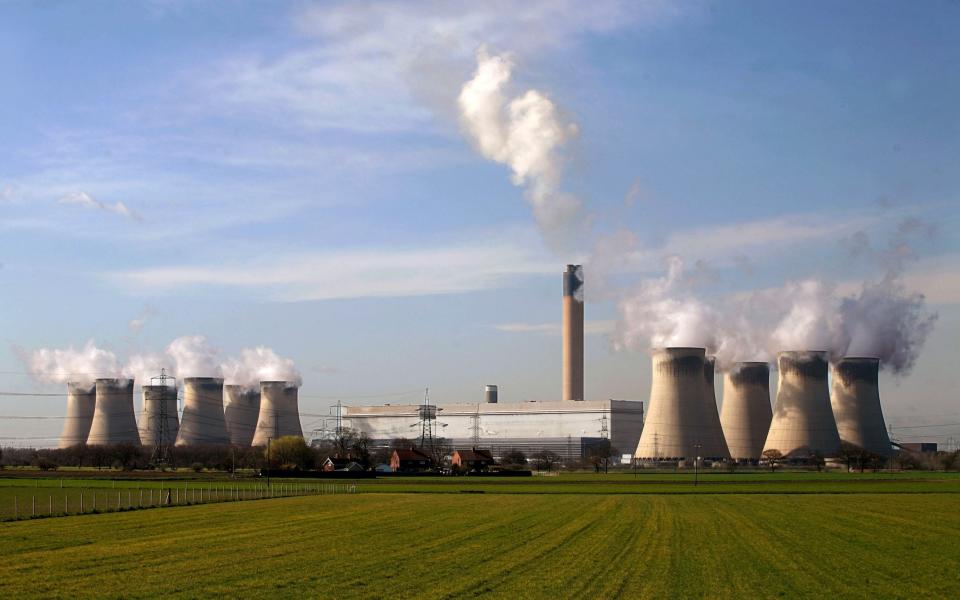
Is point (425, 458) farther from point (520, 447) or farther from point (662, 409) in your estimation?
point (520, 447)

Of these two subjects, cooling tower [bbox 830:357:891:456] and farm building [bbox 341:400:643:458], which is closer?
cooling tower [bbox 830:357:891:456]

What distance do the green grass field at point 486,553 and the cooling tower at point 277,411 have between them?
87022 millimetres

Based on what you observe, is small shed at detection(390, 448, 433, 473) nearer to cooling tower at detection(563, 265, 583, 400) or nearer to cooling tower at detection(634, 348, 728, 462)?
cooling tower at detection(634, 348, 728, 462)

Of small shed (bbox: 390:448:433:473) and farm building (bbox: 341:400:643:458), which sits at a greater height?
farm building (bbox: 341:400:643:458)

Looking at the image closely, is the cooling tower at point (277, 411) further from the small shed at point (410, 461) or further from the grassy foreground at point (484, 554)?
the grassy foreground at point (484, 554)

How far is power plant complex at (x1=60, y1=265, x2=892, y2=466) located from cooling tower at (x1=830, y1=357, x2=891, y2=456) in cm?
8

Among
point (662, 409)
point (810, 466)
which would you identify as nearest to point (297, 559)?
point (662, 409)

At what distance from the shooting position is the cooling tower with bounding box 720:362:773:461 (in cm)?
9706

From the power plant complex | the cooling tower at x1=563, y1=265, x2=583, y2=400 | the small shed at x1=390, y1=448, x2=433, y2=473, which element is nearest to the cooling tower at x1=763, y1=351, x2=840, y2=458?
the power plant complex

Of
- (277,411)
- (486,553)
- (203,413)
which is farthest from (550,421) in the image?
(486,553)

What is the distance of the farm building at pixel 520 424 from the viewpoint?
12731cm

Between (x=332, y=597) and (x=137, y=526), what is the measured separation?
12.6m

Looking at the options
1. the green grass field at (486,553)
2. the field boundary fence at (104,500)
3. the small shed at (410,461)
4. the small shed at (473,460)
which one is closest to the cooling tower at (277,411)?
the small shed at (410,461)

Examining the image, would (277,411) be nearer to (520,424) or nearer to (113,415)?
(113,415)
